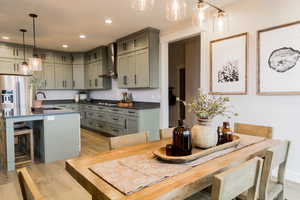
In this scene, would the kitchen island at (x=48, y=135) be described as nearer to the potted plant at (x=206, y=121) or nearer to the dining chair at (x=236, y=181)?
the potted plant at (x=206, y=121)

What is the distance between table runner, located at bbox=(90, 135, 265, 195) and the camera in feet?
3.14

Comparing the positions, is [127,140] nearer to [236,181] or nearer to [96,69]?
[236,181]

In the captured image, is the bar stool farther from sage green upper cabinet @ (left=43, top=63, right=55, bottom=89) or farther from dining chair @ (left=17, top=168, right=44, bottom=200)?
dining chair @ (left=17, top=168, right=44, bottom=200)

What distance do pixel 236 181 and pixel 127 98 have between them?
4478 millimetres

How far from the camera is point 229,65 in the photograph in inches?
119

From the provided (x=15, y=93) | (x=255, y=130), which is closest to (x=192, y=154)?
(x=255, y=130)

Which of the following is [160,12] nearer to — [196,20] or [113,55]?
[196,20]

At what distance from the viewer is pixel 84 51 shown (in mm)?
6652

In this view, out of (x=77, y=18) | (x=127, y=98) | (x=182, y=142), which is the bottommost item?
(x=182, y=142)

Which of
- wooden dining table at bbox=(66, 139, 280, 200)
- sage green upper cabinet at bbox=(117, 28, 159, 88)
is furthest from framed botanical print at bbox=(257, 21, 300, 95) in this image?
sage green upper cabinet at bbox=(117, 28, 159, 88)

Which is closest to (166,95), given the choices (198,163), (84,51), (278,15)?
(278,15)

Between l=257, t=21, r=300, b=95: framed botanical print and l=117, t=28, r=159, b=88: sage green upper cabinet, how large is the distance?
2.13m

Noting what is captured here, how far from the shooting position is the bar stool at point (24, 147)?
3137 millimetres

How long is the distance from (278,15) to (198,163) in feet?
8.09
